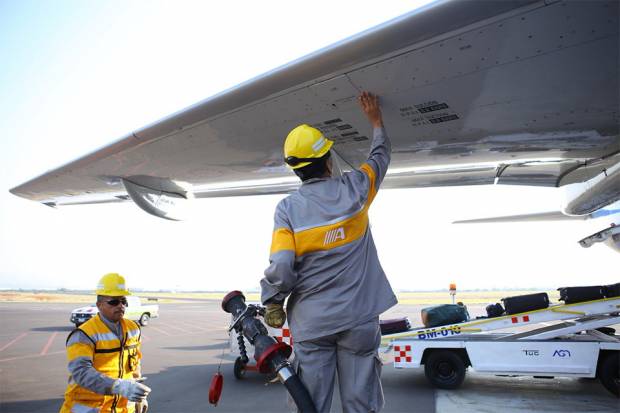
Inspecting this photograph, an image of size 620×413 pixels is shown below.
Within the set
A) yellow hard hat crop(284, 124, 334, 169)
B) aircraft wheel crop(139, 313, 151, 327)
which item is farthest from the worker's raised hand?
aircraft wheel crop(139, 313, 151, 327)

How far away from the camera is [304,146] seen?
6.87 ft

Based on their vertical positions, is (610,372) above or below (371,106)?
below

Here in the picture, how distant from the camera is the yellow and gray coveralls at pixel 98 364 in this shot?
2678 millimetres

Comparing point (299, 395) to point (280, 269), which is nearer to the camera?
point (299, 395)

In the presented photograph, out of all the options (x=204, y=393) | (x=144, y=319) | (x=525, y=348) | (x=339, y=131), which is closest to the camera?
(x=339, y=131)

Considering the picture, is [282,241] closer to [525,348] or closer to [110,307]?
[110,307]

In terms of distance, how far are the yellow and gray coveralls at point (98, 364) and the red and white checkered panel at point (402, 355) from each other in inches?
188

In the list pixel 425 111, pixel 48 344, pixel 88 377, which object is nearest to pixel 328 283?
pixel 88 377

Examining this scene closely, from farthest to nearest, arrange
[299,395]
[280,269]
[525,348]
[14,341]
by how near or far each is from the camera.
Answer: [14,341] < [525,348] < [280,269] < [299,395]

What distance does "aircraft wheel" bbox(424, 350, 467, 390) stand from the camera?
263 inches

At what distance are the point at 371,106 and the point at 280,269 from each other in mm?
1656

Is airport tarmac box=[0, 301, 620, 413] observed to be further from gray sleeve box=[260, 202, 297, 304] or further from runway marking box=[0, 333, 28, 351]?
gray sleeve box=[260, 202, 297, 304]

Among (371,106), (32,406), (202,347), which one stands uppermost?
(371,106)

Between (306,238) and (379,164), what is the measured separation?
599 mm
